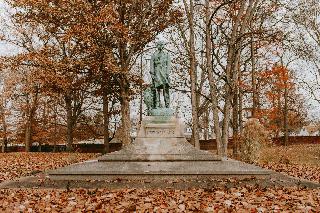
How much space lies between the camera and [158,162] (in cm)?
1352

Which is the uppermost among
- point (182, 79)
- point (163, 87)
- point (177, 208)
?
point (182, 79)

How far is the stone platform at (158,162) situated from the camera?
1185cm

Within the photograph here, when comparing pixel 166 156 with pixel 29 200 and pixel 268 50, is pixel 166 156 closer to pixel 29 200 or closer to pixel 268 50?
pixel 29 200

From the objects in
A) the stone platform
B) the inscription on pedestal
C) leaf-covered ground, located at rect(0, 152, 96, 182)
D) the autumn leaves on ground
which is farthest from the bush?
the autumn leaves on ground

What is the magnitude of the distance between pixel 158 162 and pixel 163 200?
191 inches

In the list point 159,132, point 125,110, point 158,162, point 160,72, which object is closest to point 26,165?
point 125,110

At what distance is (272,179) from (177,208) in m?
4.66

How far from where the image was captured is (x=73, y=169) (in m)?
12.1

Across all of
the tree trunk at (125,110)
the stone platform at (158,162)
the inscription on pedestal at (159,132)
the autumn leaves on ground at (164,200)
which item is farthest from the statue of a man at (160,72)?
the tree trunk at (125,110)

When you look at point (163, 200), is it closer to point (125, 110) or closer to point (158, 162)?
point (158, 162)

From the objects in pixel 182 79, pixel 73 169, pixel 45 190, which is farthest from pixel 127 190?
pixel 182 79

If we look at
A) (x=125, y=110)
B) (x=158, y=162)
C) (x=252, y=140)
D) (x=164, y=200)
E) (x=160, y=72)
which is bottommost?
(x=164, y=200)

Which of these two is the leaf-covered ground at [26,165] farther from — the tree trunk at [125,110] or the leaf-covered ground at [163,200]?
the leaf-covered ground at [163,200]

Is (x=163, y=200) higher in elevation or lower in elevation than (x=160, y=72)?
lower
